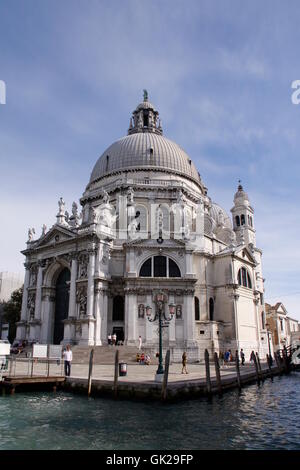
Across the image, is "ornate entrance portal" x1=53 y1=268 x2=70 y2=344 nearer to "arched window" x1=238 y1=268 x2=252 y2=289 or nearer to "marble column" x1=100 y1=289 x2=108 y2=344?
"marble column" x1=100 y1=289 x2=108 y2=344

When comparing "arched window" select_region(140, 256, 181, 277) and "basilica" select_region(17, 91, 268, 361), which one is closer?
"basilica" select_region(17, 91, 268, 361)

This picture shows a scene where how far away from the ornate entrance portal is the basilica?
3.4 inches

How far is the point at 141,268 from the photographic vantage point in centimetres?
3142

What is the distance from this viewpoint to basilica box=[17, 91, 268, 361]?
99.1 ft

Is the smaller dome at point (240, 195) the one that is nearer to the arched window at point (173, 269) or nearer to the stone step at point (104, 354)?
the arched window at point (173, 269)

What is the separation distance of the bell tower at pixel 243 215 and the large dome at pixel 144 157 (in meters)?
6.06

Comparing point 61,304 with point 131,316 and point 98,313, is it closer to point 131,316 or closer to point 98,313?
point 98,313

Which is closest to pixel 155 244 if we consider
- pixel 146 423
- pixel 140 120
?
pixel 146 423

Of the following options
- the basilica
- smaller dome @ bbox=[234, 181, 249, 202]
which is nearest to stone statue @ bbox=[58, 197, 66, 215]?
the basilica

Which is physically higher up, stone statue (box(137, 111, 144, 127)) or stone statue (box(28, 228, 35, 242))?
stone statue (box(137, 111, 144, 127))

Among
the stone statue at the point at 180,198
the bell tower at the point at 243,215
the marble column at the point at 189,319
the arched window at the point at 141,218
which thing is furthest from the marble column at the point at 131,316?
the bell tower at the point at 243,215

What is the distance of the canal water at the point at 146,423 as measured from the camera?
8.94 metres

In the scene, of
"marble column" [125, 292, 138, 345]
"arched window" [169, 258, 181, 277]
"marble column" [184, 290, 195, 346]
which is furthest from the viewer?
"arched window" [169, 258, 181, 277]

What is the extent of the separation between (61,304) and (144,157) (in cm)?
1660
